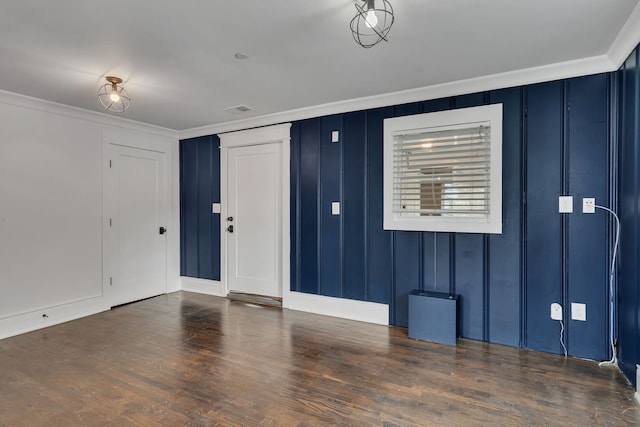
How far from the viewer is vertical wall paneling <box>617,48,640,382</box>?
7.68ft

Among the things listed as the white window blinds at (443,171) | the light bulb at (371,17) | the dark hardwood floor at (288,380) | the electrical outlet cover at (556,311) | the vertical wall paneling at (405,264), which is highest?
the light bulb at (371,17)

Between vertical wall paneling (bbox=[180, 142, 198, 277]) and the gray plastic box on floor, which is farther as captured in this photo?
vertical wall paneling (bbox=[180, 142, 198, 277])

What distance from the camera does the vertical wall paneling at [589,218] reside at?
279 centimetres

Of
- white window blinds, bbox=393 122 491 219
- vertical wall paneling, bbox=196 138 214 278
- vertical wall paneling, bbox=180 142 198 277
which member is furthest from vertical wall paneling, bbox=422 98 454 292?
vertical wall paneling, bbox=180 142 198 277

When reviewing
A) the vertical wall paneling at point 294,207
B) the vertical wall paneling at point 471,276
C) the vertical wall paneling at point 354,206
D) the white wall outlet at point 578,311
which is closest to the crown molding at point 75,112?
the vertical wall paneling at point 294,207

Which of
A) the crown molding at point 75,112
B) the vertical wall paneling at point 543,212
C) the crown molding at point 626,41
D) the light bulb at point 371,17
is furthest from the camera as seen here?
the crown molding at point 75,112

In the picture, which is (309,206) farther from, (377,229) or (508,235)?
(508,235)

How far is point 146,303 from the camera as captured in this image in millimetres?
4645

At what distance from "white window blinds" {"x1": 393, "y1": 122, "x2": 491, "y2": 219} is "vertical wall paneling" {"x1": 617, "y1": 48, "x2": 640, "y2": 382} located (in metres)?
0.94

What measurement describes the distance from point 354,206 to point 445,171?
3.46ft

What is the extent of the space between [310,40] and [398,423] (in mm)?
2547

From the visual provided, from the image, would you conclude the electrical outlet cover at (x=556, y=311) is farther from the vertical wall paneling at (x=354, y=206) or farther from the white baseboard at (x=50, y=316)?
the white baseboard at (x=50, y=316)

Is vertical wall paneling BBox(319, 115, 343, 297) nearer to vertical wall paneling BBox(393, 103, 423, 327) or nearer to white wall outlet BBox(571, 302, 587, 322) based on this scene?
vertical wall paneling BBox(393, 103, 423, 327)

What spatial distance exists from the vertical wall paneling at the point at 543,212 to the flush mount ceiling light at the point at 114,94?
369 centimetres
